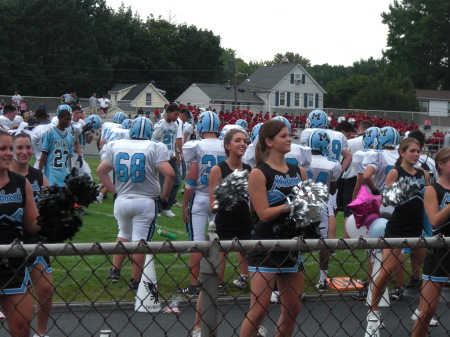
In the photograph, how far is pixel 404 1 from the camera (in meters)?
82.8

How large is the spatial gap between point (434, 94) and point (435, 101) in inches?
38.1

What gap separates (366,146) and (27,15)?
6046 cm

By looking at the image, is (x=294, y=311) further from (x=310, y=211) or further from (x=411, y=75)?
(x=411, y=75)

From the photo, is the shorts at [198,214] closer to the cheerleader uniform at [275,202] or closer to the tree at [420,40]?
the cheerleader uniform at [275,202]

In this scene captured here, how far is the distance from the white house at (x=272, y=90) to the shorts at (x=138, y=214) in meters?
61.3

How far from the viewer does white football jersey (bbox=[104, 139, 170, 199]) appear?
7.43m


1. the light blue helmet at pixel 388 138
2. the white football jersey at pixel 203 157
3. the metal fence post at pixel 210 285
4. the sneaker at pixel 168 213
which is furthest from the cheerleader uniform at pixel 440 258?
the sneaker at pixel 168 213

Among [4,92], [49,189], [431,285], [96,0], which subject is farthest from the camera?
[96,0]

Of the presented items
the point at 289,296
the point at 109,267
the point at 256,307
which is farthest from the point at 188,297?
the point at 109,267

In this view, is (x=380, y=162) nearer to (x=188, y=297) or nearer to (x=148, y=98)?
(x=188, y=297)

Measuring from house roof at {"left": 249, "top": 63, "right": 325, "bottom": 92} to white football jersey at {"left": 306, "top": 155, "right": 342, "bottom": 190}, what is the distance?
6539cm

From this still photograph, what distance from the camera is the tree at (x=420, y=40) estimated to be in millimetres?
77562

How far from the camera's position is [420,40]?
256 ft

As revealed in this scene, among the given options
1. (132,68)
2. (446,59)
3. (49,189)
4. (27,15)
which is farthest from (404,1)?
(49,189)
